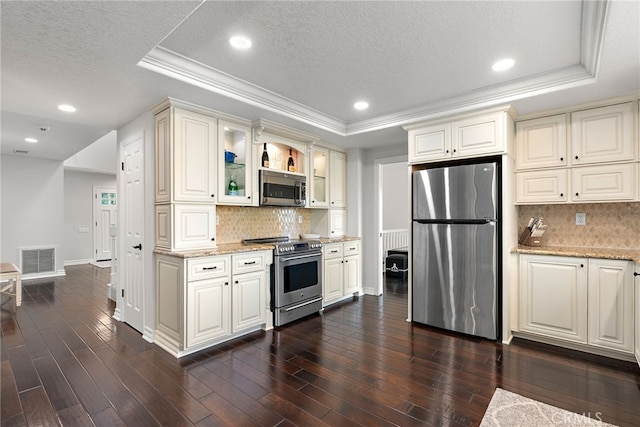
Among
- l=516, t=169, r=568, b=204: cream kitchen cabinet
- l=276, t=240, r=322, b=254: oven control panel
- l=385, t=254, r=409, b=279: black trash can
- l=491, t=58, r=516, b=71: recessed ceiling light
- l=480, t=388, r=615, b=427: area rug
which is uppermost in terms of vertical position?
l=491, t=58, r=516, b=71: recessed ceiling light

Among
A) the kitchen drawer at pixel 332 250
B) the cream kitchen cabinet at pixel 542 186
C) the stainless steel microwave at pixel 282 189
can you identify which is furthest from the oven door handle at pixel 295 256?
the cream kitchen cabinet at pixel 542 186

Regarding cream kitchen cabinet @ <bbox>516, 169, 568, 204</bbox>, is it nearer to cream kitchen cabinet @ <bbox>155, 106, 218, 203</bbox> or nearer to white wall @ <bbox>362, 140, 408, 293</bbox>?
white wall @ <bbox>362, 140, 408, 293</bbox>

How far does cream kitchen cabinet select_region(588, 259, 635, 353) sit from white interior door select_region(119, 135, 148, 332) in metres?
4.40

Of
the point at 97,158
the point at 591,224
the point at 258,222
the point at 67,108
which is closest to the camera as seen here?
the point at 67,108

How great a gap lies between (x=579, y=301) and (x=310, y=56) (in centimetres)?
324

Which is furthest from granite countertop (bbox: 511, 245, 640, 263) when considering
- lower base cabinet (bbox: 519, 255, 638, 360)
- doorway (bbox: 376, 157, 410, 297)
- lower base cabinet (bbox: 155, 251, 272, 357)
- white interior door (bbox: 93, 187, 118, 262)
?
white interior door (bbox: 93, 187, 118, 262)

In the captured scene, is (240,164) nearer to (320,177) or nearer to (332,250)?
(320,177)

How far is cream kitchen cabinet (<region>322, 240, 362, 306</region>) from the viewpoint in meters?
4.32

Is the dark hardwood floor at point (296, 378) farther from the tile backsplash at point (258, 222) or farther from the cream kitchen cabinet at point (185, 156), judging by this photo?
the cream kitchen cabinet at point (185, 156)

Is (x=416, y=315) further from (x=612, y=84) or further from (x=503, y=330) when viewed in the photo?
(x=612, y=84)

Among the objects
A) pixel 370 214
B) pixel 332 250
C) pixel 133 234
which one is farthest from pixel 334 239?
pixel 133 234

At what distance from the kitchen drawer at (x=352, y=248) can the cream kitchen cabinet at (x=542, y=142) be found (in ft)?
7.66

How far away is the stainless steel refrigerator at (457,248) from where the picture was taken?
3205mm

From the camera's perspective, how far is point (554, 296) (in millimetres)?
3061
